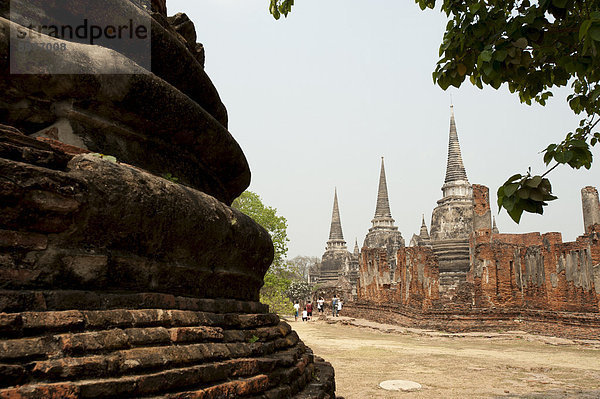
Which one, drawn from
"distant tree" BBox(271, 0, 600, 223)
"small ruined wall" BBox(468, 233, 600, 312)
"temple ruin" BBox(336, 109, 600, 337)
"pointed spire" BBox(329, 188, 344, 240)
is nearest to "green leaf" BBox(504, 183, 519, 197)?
"distant tree" BBox(271, 0, 600, 223)

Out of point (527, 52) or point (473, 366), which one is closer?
point (527, 52)

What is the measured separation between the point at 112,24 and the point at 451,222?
3724 centimetres

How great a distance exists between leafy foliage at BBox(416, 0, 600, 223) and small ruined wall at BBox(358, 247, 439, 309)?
15986 millimetres

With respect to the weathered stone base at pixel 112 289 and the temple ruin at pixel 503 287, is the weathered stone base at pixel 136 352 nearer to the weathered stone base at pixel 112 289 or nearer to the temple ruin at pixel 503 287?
the weathered stone base at pixel 112 289

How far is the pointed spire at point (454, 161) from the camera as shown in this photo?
130 feet

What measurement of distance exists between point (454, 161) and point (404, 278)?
69.6 ft

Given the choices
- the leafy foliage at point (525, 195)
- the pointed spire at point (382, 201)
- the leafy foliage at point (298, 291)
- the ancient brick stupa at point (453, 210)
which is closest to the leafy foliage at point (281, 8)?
the leafy foliage at point (525, 195)

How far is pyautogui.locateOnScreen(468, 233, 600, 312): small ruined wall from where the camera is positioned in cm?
1519

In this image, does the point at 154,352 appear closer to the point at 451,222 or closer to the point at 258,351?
the point at 258,351

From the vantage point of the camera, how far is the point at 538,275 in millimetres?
17203

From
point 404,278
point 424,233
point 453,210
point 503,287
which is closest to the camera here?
point 503,287

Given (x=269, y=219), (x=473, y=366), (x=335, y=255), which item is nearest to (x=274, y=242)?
(x=269, y=219)

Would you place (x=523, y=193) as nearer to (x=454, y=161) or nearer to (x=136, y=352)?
(x=136, y=352)

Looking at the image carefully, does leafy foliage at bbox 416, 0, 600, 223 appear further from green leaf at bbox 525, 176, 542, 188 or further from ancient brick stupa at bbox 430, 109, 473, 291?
ancient brick stupa at bbox 430, 109, 473, 291
